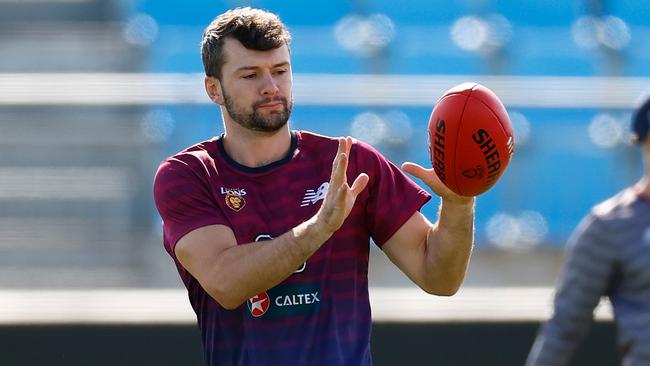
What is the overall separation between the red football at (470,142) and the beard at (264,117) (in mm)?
468

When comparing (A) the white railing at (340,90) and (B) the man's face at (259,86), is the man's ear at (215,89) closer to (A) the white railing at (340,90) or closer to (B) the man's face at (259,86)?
(B) the man's face at (259,86)

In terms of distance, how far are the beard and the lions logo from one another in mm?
230

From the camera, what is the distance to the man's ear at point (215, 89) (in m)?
3.78

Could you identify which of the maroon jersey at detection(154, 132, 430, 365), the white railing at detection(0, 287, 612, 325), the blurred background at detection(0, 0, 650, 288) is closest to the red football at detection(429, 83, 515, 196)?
the maroon jersey at detection(154, 132, 430, 365)

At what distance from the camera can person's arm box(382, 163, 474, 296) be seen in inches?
138

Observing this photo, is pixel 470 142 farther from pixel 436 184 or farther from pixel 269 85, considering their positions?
pixel 269 85

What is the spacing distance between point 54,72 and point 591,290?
5.21 metres

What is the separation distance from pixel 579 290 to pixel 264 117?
3.67 feet

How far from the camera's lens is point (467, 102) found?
358 cm

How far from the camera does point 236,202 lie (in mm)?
3633

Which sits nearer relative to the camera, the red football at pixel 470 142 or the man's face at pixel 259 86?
the red football at pixel 470 142

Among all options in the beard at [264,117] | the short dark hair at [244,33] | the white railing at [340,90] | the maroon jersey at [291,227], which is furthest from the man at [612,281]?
the white railing at [340,90]

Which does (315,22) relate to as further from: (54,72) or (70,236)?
(70,236)

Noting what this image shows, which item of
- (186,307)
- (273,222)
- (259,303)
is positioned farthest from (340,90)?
(259,303)
